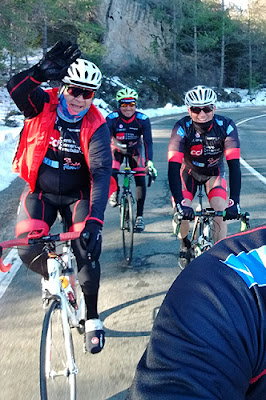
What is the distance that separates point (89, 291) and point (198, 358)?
7.88 ft

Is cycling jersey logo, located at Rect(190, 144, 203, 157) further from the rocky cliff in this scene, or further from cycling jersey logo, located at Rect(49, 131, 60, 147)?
the rocky cliff

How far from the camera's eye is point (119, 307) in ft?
13.9

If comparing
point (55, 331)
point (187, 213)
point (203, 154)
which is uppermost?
point (203, 154)

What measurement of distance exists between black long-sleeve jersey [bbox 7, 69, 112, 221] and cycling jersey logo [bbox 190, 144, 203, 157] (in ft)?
5.27

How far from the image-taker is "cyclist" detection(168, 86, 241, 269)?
441 cm

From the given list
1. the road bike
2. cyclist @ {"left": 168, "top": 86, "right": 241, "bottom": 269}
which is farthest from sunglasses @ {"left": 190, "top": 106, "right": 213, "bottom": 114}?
the road bike

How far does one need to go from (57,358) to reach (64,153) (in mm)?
1572

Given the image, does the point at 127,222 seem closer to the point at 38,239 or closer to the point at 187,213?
the point at 187,213

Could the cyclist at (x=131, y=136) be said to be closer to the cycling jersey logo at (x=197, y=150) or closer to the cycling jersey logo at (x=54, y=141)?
the cycling jersey logo at (x=197, y=150)

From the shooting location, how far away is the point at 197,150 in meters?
4.76

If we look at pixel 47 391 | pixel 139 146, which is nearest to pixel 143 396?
pixel 47 391

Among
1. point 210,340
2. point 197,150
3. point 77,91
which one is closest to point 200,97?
point 197,150

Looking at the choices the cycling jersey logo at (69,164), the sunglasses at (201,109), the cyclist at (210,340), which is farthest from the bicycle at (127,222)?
the cyclist at (210,340)

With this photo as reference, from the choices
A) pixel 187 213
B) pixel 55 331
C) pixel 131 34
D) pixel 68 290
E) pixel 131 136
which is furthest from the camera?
pixel 131 34
